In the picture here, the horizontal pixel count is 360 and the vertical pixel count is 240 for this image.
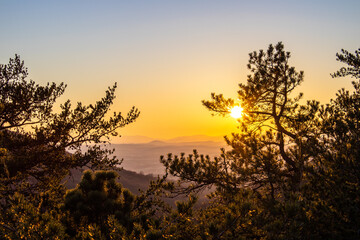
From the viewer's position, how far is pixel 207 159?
10.4 meters

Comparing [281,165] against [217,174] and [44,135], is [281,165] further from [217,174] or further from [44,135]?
[44,135]

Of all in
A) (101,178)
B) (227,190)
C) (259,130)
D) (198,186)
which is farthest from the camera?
(259,130)

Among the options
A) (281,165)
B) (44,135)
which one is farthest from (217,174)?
(44,135)

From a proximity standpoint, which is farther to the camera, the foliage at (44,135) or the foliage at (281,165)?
the foliage at (44,135)

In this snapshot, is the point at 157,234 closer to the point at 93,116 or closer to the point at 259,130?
the point at 259,130

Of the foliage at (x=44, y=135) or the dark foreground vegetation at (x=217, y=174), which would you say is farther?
the foliage at (x=44, y=135)

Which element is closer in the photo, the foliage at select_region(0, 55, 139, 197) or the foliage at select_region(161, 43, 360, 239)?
the foliage at select_region(161, 43, 360, 239)

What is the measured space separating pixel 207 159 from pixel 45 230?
23.8 ft

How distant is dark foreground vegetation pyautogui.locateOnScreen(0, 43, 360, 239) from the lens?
13.8 feet

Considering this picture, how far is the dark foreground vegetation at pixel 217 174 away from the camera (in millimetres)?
4207

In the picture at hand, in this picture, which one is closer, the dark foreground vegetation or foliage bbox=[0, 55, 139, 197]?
the dark foreground vegetation

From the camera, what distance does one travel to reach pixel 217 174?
10109mm

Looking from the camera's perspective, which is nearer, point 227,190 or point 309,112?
point 227,190

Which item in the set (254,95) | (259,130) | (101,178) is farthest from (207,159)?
(101,178)
